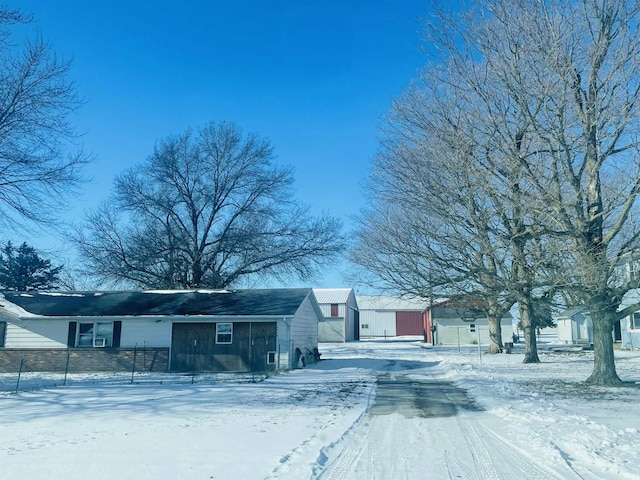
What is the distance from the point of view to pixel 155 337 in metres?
24.5

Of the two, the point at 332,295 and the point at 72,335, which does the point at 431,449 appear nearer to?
the point at 72,335

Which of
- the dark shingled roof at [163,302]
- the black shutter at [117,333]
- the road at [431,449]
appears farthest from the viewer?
the dark shingled roof at [163,302]

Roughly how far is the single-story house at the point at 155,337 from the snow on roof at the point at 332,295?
33.6 meters

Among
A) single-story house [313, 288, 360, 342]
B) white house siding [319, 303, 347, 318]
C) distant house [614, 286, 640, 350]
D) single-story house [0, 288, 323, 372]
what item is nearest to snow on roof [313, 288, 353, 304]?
single-story house [313, 288, 360, 342]

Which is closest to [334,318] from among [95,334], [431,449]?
[95,334]

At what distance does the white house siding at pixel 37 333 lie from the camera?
81.6ft

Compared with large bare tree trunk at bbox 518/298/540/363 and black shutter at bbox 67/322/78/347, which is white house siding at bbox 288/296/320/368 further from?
large bare tree trunk at bbox 518/298/540/363

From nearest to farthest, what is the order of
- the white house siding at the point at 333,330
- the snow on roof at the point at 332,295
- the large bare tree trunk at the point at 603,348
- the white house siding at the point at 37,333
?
the large bare tree trunk at the point at 603,348, the white house siding at the point at 37,333, the white house siding at the point at 333,330, the snow on roof at the point at 332,295

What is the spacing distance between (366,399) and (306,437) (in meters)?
5.20

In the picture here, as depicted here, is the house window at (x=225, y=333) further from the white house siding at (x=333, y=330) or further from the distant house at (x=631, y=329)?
the white house siding at (x=333, y=330)

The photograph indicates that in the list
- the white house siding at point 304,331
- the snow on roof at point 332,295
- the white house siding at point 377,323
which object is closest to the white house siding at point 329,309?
the snow on roof at point 332,295

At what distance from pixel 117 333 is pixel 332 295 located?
1486 inches

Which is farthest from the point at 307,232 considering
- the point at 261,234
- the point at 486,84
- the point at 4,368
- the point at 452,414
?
the point at 452,414

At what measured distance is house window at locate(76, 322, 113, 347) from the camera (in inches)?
976
